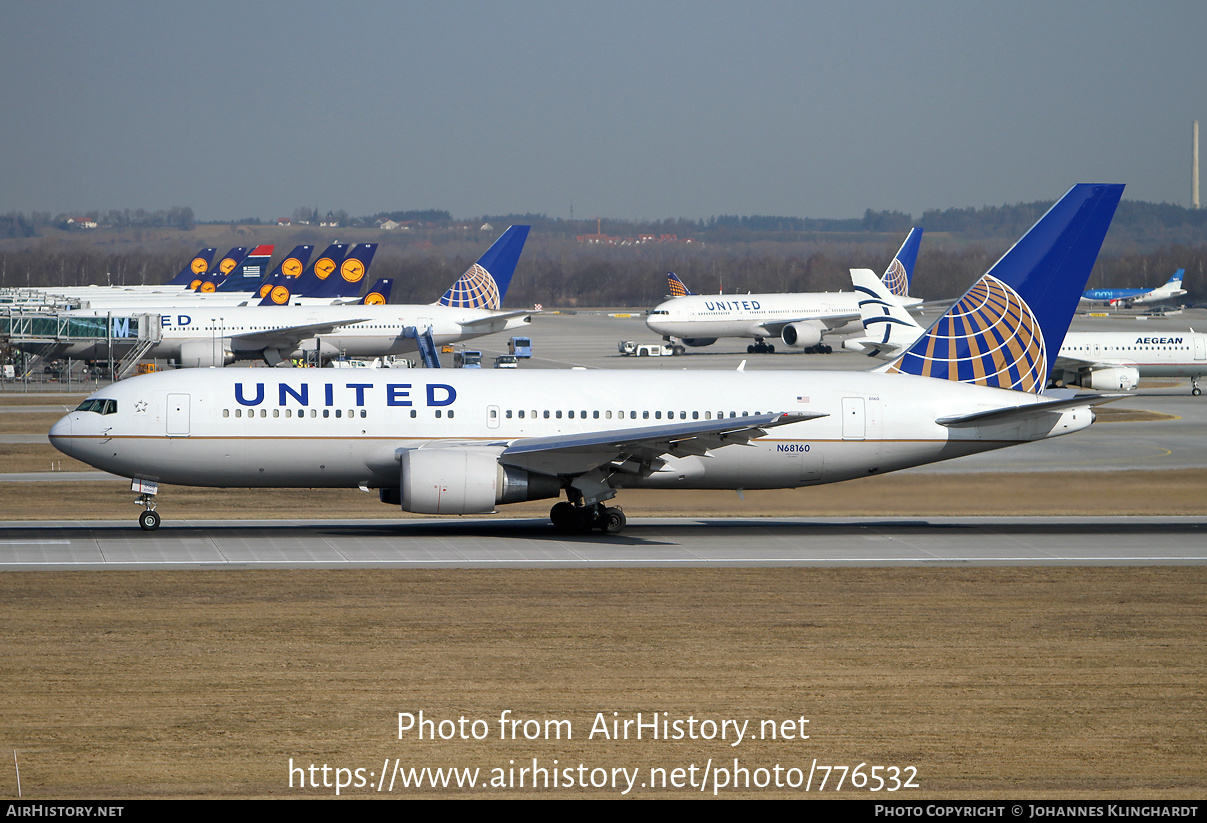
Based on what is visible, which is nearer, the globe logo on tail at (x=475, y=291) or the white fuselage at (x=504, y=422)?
the white fuselage at (x=504, y=422)

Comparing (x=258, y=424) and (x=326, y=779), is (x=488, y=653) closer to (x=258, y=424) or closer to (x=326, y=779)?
(x=326, y=779)

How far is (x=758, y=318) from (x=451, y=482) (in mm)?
88755

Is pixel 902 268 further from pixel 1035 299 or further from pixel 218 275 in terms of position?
pixel 218 275

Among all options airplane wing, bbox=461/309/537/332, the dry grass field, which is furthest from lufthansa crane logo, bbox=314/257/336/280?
the dry grass field

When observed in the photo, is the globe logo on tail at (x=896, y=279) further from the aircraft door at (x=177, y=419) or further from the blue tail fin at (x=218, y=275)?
the aircraft door at (x=177, y=419)

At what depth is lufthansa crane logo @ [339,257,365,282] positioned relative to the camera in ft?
414

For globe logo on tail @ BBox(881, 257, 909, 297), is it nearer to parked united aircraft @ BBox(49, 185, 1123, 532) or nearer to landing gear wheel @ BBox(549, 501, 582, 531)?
parked united aircraft @ BBox(49, 185, 1123, 532)

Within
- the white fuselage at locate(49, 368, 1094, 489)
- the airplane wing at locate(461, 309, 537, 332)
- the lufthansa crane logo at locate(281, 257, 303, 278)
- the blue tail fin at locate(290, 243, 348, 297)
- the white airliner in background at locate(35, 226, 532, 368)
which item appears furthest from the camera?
the lufthansa crane logo at locate(281, 257, 303, 278)

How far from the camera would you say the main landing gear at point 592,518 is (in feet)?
107

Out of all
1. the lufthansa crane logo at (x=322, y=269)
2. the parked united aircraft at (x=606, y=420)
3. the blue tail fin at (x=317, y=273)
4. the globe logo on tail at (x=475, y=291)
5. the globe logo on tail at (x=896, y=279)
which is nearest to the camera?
the parked united aircraft at (x=606, y=420)

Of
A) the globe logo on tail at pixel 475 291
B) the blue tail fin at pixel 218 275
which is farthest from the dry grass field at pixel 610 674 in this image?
the blue tail fin at pixel 218 275

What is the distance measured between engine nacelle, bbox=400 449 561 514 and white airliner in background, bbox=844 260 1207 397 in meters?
57.9

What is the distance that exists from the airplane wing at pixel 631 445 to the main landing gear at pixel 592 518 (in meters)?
1.61

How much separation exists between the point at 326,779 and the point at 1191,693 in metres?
12.3
